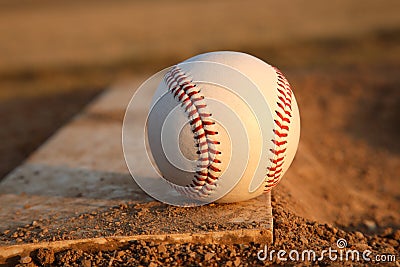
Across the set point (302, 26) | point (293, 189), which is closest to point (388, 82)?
point (293, 189)

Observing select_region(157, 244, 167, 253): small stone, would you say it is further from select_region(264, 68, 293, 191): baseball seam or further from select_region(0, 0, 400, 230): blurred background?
select_region(0, 0, 400, 230): blurred background

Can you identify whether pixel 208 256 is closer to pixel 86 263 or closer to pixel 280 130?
pixel 86 263

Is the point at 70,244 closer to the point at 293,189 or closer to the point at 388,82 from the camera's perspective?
the point at 293,189

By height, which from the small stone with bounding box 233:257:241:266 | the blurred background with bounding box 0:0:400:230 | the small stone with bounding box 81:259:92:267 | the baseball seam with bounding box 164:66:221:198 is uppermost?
the blurred background with bounding box 0:0:400:230

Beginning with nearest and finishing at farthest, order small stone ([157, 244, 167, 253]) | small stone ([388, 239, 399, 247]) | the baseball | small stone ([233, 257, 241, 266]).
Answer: small stone ([233, 257, 241, 266]) → small stone ([157, 244, 167, 253]) → the baseball → small stone ([388, 239, 399, 247])

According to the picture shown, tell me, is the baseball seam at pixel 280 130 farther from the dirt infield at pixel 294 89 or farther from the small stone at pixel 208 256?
the small stone at pixel 208 256

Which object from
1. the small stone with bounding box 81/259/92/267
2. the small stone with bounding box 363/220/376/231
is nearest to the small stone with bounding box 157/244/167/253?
the small stone with bounding box 81/259/92/267
